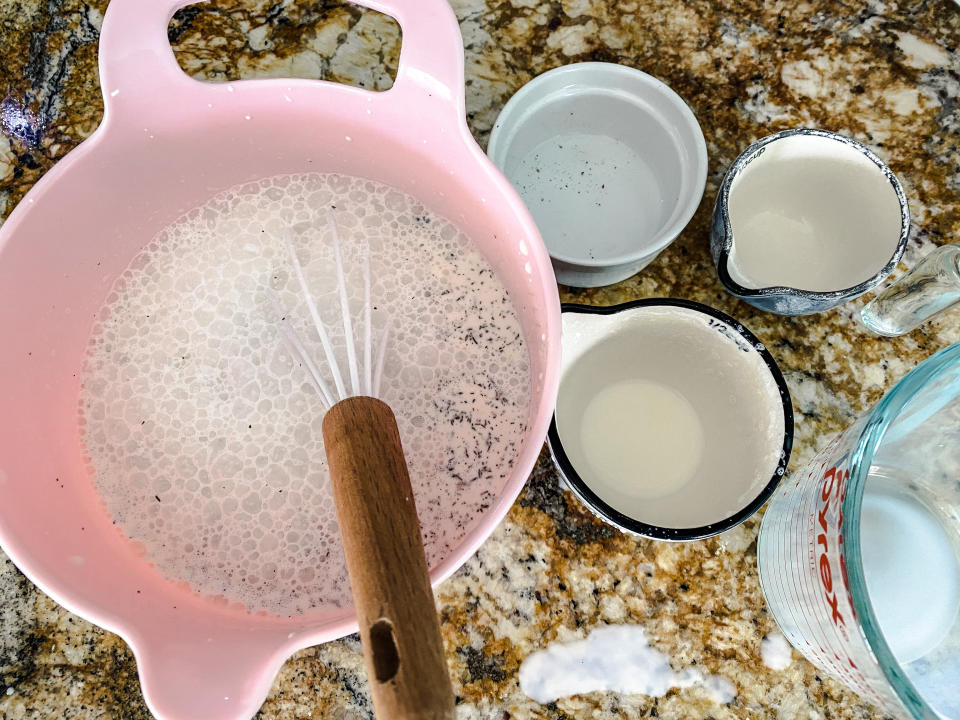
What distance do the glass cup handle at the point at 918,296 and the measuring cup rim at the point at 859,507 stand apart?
15cm

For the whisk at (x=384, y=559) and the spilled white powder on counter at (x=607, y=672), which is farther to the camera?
the spilled white powder on counter at (x=607, y=672)

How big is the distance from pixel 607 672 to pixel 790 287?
→ 1.04 feet

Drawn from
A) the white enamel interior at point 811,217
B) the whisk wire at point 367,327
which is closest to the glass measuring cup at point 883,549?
the white enamel interior at point 811,217

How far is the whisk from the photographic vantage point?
0.34 metres

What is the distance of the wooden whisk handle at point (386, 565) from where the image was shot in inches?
13.3

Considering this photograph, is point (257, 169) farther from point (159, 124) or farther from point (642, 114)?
point (642, 114)

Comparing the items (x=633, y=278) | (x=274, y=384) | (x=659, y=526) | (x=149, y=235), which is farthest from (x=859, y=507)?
(x=149, y=235)

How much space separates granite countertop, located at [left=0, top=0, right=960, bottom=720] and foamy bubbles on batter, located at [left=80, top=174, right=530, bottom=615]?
9cm

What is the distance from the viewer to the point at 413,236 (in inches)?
21.4

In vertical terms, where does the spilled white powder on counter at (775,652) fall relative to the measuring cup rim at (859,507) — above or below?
below

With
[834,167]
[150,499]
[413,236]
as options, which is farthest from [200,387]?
[834,167]

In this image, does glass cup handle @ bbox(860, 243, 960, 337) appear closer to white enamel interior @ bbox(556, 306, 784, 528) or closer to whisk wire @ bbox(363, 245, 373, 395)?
white enamel interior @ bbox(556, 306, 784, 528)

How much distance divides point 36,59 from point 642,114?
52 centimetres

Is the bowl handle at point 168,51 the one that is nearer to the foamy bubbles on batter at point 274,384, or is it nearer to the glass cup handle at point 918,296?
the foamy bubbles on batter at point 274,384
